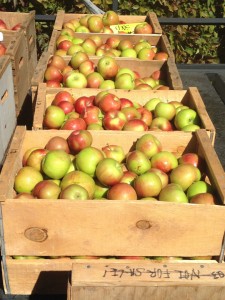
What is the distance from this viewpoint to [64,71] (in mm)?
3600

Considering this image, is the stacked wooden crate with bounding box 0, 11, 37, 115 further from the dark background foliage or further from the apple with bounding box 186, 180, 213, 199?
the apple with bounding box 186, 180, 213, 199

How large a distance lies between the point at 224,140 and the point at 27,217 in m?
1.86

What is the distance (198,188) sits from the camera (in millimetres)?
2256

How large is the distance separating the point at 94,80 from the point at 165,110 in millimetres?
696

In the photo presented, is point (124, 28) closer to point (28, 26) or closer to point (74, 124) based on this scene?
point (28, 26)

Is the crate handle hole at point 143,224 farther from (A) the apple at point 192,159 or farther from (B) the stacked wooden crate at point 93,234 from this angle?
(A) the apple at point 192,159

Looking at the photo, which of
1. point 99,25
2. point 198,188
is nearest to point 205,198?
point 198,188

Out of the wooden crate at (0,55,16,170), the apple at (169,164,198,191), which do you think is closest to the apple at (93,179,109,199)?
the apple at (169,164,198,191)

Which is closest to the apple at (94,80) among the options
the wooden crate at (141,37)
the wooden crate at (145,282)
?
the wooden crate at (141,37)

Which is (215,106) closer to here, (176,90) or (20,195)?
(176,90)

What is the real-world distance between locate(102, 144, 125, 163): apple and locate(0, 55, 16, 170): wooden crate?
0.93 meters

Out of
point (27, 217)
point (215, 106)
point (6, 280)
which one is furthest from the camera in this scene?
point (215, 106)

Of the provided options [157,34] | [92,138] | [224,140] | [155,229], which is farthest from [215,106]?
[155,229]

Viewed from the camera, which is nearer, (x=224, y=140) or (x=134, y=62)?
(x=224, y=140)
